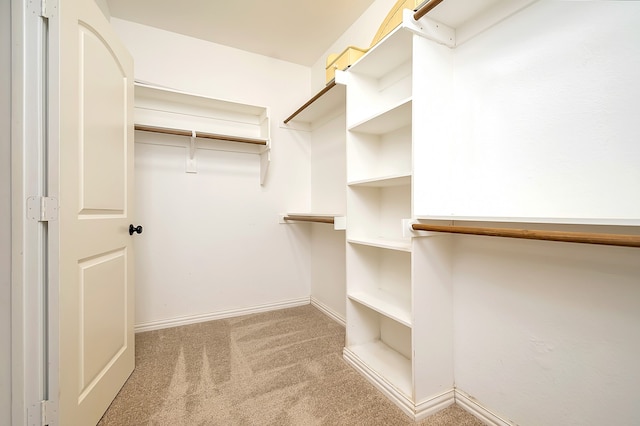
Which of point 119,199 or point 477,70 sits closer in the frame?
point 477,70

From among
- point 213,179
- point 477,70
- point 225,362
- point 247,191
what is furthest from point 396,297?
point 213,179

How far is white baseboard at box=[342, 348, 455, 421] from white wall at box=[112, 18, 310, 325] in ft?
4.34

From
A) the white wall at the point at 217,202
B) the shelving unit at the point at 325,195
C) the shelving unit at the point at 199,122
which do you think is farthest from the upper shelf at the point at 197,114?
the shelving unit at the point at 325,195

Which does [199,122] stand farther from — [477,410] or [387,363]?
[477,410]

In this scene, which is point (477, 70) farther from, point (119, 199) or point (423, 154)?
point (119, 199)

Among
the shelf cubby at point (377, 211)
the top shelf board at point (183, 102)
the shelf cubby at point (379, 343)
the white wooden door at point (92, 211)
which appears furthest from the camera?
the top shelf board at point (183, 102)

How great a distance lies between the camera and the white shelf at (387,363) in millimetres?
1306

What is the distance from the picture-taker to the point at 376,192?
1740mm

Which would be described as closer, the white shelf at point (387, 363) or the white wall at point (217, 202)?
the white shelf at point (387, 363)

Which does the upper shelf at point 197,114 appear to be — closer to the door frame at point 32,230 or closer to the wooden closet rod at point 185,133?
the wooden closet rod at point 185,133

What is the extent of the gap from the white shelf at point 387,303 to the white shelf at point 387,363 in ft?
1.04

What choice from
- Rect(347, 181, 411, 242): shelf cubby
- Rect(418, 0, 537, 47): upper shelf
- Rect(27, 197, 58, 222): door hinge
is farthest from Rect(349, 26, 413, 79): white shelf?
Rect(27, 197, 58, 222): door hinge

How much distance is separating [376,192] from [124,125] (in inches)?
60.6

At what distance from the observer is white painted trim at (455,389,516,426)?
43.6 inches
